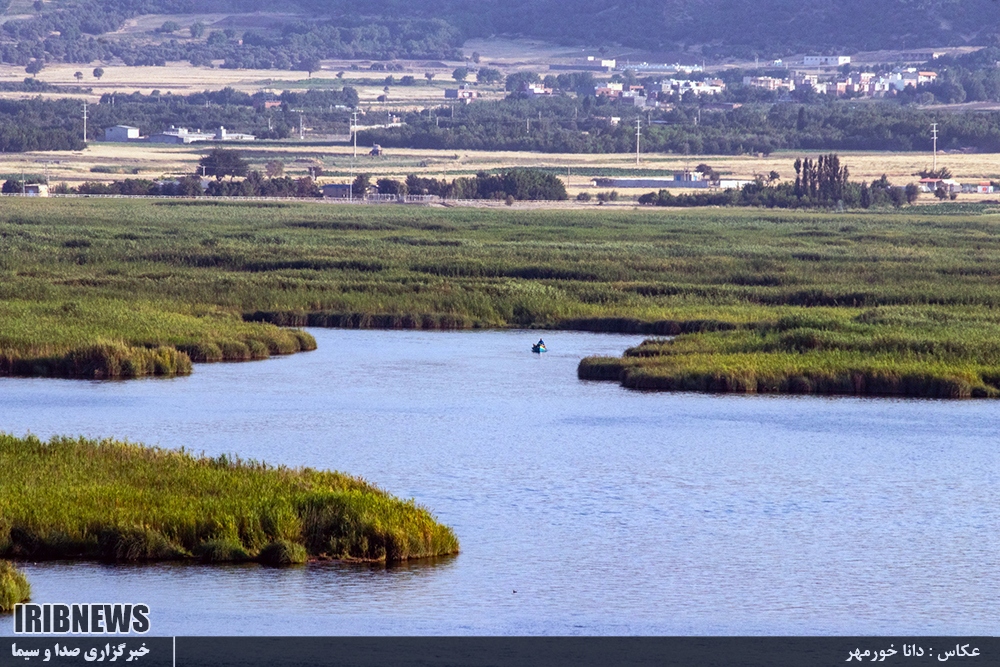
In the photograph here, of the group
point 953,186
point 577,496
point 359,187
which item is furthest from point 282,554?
point 953,186

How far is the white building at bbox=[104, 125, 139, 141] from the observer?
192000mm

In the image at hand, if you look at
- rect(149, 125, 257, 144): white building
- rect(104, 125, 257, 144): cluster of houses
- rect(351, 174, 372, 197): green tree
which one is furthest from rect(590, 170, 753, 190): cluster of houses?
rect(104, 125, 257, 144): cluster of houses

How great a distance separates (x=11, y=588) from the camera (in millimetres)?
21141

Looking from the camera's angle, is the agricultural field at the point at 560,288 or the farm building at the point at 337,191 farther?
the farm building at the point at 337,191

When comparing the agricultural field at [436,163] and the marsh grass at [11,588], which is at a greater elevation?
the agricultural field at [436,163]

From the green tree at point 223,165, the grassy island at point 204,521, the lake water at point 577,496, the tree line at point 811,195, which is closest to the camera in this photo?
the lake water at point 577,496

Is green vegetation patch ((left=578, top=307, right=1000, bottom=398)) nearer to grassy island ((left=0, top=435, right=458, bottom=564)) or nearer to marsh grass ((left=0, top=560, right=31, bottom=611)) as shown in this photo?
grassy island ((left=0, top=435, right=458, bottom=564))

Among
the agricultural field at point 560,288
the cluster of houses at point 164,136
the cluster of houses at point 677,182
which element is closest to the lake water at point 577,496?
the agricultural field at point 560,288

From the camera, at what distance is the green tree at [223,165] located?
150625 mm

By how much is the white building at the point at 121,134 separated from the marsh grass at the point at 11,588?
173567 millimetres

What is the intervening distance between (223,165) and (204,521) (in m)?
131

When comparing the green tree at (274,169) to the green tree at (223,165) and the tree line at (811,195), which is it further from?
the tree line at (811,195)

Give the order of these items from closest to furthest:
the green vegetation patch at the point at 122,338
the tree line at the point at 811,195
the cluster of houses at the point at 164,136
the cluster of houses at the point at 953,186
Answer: the green vegetation patch at the point at 122,338 < the tree line at the point at 811,195 < the cluster of houses at the point at 953,186 < the cluster of houses at the point at 164,136

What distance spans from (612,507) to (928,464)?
8287mm
